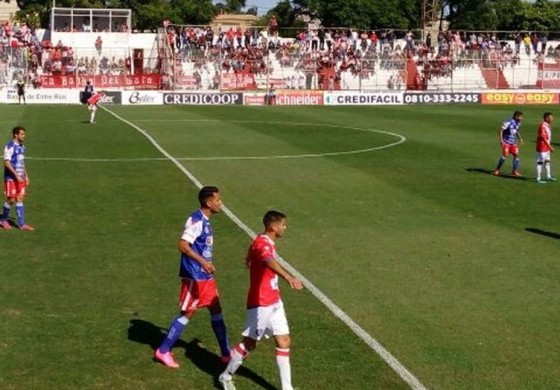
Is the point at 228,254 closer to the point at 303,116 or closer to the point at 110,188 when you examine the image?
the point at 110,188

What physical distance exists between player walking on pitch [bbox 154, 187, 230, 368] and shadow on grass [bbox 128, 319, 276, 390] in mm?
245

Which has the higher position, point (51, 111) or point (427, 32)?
point (427, 32)

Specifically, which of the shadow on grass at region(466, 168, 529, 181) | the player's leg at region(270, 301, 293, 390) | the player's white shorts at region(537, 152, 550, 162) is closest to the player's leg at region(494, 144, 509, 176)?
the shadow on grass at region(466, 168, 529, 181)

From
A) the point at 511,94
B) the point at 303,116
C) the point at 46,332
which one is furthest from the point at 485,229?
the point at 511,94

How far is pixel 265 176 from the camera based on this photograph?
24312 millimetres

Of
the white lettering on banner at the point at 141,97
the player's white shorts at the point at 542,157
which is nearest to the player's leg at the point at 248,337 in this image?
the player's white shorts at the point at 542,157

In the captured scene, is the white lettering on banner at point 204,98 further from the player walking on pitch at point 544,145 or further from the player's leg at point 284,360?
the player's leg at point 284,360

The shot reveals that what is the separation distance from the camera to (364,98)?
59219mm

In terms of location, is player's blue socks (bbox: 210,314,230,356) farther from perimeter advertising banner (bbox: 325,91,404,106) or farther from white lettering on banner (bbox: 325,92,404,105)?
white lettering on banner (bbox: 325,92,404,105)

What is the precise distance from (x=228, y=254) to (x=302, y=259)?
130 cm

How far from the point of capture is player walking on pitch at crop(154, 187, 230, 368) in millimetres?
9445

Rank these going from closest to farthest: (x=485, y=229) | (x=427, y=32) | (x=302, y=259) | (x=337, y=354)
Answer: (x=337, y=354), (x=302, y=259), (x=485, y=229), (x=427, y=32)

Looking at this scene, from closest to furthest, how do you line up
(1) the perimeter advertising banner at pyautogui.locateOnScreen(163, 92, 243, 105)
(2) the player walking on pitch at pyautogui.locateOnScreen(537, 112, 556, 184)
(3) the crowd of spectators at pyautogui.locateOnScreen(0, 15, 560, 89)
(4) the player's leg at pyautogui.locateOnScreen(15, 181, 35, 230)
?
(4) the player's leg at pyautogui.locateOnScreen(15, 181, 35, 230)
(2) the player walking on pitch at pyautogui.locateOnScreen(537, 112, 556, 184)
(1) the perimeter advertising banner at pyautogui.locateOnScreen(163, 92, 243, 105)
(3) the crowd of spectators at pyautogui.locateOnScreen(0, 15, 560, 89)

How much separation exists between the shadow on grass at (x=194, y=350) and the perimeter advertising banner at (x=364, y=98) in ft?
159
